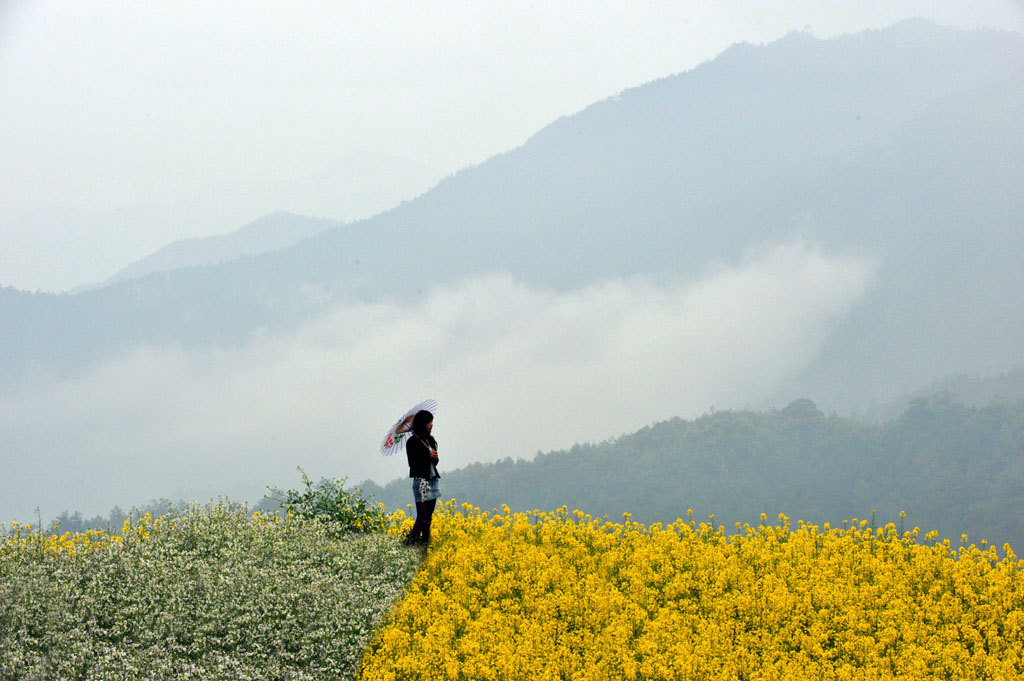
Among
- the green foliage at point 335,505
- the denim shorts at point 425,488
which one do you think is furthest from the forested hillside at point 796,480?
the denim shorts at point 425,488

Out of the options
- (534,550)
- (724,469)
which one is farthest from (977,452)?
(534,550)

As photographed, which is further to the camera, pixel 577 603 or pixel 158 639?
pixel 577 603

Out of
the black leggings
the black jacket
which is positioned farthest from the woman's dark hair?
the black leggings

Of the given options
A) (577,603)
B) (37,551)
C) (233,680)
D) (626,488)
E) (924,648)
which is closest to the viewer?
(233,680)

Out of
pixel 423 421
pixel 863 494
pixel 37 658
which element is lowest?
pixel 863 494

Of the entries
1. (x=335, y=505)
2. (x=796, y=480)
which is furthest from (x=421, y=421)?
(x=796, y=480)

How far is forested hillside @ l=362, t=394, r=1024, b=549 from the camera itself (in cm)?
17888

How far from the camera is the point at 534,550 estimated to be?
51.2 ft

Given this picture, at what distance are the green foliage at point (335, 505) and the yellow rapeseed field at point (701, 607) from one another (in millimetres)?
1705

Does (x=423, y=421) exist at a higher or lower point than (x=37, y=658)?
higher

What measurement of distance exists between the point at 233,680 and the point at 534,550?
5.76 metres

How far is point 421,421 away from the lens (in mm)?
15766

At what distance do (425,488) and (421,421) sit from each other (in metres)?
1.20

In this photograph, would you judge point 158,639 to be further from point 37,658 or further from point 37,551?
point 37,551
